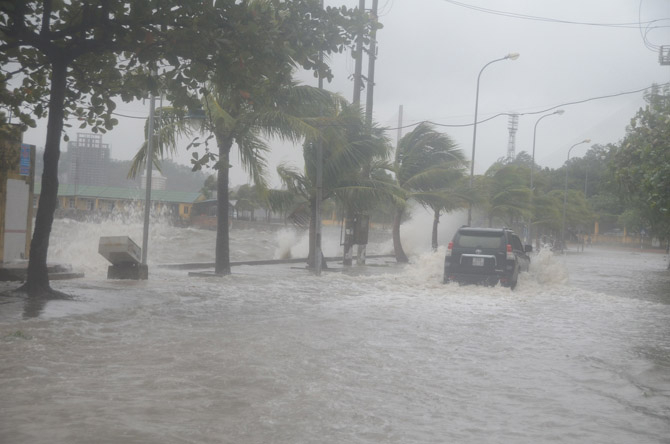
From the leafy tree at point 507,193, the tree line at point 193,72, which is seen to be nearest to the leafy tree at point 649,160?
the tree line at point 193,72

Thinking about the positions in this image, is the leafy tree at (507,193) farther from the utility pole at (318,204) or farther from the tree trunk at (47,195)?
the tree trunk at (47,195)

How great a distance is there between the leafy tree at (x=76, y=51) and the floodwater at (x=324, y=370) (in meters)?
1.98

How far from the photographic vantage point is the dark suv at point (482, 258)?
17344 mm

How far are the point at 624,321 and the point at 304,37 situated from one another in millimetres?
7790

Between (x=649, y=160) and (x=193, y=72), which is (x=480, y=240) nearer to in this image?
(x=649, y=160)

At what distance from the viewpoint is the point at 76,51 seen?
473 inches

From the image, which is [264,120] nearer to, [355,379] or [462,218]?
[355,379]

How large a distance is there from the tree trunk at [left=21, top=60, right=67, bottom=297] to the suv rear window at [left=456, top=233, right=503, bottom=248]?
968 cm

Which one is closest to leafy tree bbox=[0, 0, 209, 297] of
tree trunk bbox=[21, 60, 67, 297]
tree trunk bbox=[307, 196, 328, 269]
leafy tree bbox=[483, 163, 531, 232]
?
tree trunk bbox=[21, 60, 67, 297]

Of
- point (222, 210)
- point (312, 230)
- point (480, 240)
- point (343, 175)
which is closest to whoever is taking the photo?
point (480, 240)

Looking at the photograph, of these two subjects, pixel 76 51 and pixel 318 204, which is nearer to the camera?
pixel 76 51

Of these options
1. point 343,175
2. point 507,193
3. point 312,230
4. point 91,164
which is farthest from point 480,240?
point 91,164

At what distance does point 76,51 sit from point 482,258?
1030cm

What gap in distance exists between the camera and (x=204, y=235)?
61.2 meters
